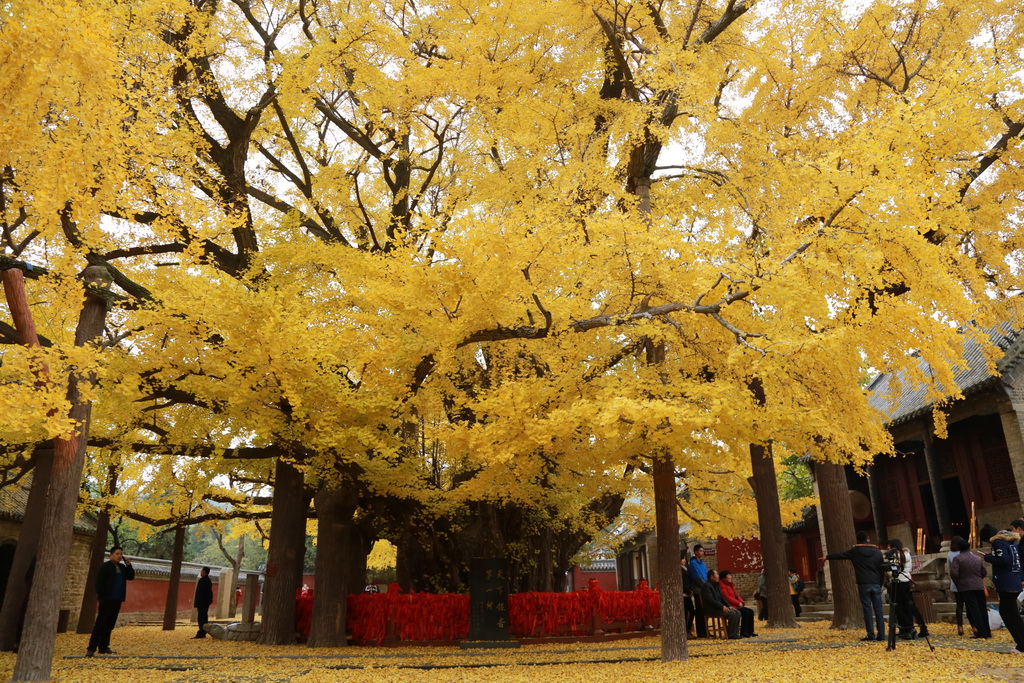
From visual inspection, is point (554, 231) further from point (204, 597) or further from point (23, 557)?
point (204, 597)

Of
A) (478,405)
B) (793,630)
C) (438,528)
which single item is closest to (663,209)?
(478,405)

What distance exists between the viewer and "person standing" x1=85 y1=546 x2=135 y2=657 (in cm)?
981

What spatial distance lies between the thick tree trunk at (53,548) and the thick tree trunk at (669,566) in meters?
7.08

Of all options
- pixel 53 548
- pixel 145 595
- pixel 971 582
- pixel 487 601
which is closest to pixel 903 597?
pixel 971 582

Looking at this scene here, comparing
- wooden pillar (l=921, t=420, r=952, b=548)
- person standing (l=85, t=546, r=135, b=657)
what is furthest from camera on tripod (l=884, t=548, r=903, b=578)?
person standing (l=85, t=546, r=135, b=657)

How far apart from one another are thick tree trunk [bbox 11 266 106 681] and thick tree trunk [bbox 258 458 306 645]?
186 inches

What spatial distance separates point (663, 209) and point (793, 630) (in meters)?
8.37

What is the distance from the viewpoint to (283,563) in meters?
12.9

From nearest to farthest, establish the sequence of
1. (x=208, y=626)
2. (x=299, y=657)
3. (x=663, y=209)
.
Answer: (x=299, y=657) → (x=663, y=209) → (x=208, y=626)

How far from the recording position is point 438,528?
13.5 metres

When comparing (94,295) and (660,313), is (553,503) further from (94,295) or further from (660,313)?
(94,295)

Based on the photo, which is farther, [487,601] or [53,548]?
[487,601]

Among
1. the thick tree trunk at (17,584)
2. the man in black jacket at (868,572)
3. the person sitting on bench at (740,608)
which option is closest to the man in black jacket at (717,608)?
the person sitting on bench at (740,608)

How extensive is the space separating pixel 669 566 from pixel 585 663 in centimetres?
170
